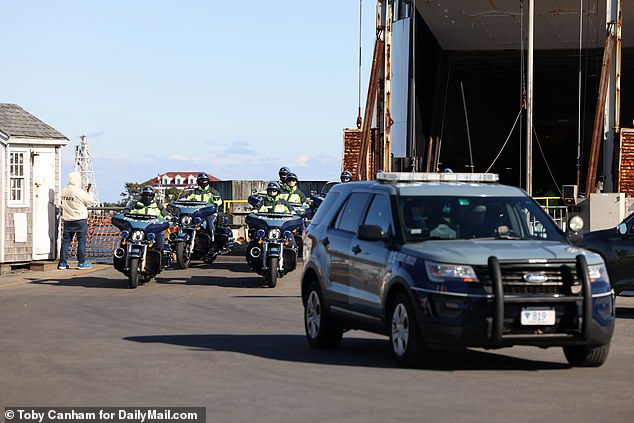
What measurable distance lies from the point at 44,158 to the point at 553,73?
30504mm

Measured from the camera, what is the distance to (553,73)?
5578 cm

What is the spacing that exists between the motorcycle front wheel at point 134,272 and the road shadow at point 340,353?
874 centimetres

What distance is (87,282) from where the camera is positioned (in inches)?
1011

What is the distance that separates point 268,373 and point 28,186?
19.1 m

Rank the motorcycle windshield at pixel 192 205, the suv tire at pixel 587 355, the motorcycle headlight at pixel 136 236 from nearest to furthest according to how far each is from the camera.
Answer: the suv tire at pixel 587 355 → the motorcycle headlight at pixel 136 236 → the motorcycle windshield at pixel 192 205

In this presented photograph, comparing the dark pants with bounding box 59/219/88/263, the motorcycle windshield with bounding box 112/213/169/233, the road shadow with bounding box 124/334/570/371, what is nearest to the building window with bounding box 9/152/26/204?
the dark pants with bounding box 59/219/88/263

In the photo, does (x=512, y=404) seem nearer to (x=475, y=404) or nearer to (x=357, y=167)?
(x=475, y=404)

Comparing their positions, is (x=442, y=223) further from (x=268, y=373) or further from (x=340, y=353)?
(x=268, y=373)

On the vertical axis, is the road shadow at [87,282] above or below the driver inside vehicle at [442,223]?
below

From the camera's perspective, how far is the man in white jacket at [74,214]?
28906mm

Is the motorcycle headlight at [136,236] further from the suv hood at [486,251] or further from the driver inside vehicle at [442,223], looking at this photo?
the suv hood at [486,251]

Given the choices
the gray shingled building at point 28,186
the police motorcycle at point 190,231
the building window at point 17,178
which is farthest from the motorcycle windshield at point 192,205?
the building window at point 17,178

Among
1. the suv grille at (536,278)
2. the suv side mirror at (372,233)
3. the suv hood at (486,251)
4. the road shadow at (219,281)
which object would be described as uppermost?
the suv side mirror at (372,233)

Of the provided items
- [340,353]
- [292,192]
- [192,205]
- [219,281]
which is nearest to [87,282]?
[219,281]
